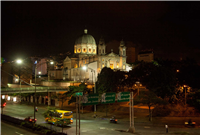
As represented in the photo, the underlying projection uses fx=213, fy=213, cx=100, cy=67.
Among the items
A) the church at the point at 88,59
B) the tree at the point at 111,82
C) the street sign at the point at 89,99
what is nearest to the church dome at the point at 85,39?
the church at the point at 88,59

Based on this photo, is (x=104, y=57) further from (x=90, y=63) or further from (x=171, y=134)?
(x=171, y=134)

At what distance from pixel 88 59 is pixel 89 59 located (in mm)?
901

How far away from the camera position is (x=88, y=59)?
98312 millimetres

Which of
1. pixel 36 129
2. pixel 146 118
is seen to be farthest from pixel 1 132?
pixel 146 118

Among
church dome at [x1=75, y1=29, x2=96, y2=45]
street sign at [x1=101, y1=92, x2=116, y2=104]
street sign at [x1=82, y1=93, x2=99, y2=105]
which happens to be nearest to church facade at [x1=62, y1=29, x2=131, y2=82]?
church dome at [x1=75, y1=29, x2=96, y2=45]

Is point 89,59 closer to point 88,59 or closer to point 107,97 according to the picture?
point 88,59

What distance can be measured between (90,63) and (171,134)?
66290 mm

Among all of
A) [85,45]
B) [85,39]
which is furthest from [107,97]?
[85,39]

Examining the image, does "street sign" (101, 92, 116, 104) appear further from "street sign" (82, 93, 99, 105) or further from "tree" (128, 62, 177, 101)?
"tree" (128, 62, 177, 101)

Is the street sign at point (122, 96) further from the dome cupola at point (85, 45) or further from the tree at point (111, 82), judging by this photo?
the dome cupola at point (85, 45)

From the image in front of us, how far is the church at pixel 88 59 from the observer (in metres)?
91.7

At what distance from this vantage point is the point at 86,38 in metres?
105

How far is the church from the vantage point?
91.7 m

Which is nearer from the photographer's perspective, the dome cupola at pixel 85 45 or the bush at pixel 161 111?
the bush at pixel 161 111
